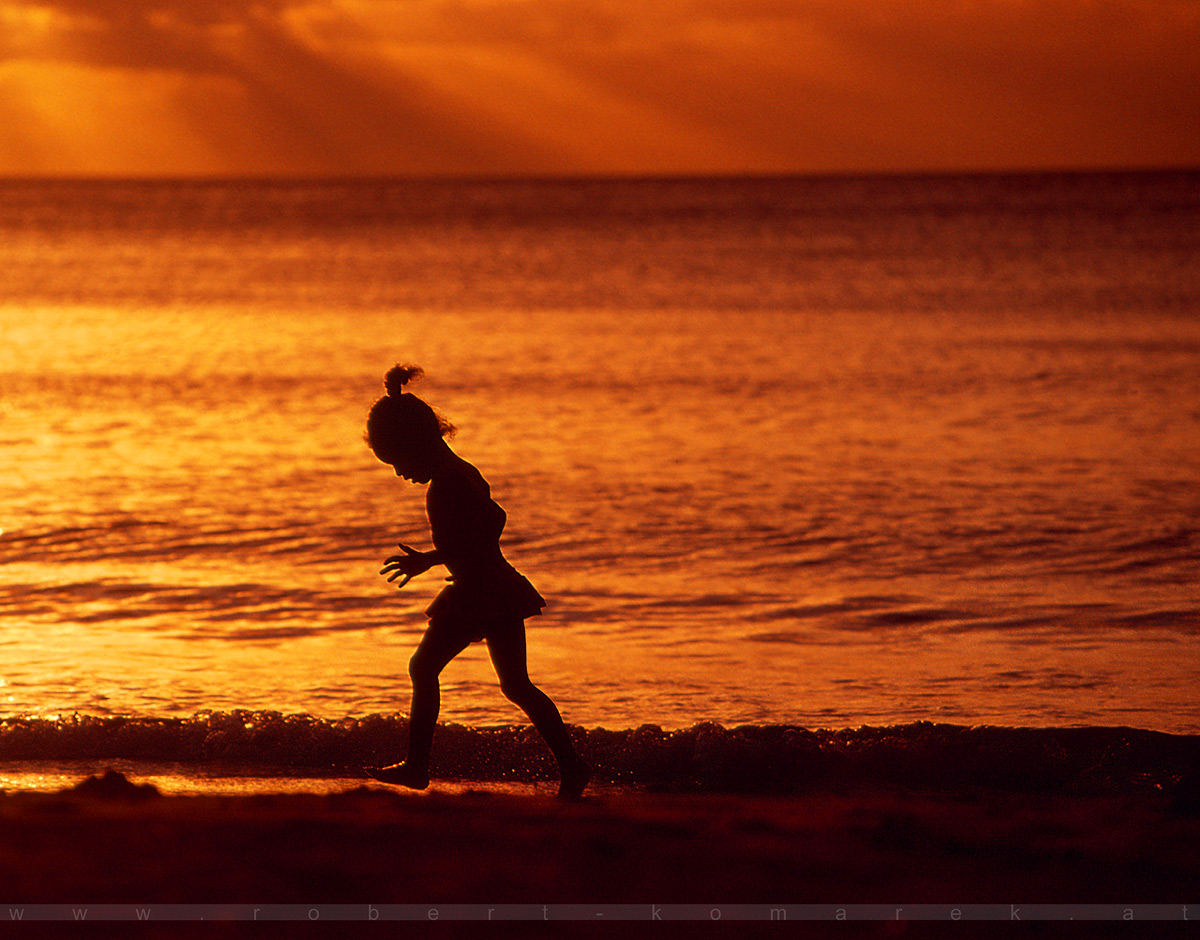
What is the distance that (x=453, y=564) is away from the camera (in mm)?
5371

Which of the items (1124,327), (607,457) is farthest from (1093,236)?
(607,457)

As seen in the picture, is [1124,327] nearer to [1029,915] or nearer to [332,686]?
[332,686]

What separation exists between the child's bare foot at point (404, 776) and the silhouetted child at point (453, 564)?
155mm

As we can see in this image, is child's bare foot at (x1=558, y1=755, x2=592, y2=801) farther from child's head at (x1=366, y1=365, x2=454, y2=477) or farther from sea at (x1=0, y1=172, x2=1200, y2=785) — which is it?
child's head at (x1=366, y1=365, x2=454, y2=477)

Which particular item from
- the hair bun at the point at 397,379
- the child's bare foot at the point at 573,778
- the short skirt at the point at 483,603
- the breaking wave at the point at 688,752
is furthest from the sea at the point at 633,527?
the hair bun at the point at 397,379

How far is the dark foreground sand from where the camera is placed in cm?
448

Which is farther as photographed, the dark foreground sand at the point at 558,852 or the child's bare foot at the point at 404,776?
the child's bare foot at the point at 404,776

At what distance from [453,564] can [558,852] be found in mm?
1120

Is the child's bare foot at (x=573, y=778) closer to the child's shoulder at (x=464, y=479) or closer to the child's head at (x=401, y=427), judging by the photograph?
the child's shoulder at (x=464, y=479)

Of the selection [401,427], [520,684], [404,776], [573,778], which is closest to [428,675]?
[520,684]

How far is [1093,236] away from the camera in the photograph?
7312 cm

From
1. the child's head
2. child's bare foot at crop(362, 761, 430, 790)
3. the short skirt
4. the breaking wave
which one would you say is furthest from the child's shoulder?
the breaking wave

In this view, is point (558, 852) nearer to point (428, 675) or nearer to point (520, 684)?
point (520, 684)

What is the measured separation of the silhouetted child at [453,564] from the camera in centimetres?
526
